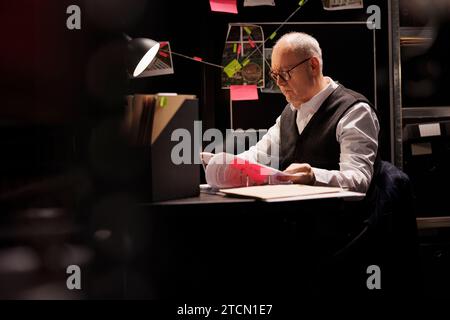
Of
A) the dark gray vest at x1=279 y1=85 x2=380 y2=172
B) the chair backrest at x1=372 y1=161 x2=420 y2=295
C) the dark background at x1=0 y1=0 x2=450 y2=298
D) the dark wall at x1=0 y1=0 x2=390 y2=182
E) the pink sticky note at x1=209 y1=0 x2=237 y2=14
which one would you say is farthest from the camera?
the pink sticky note at x1=209 y1=0 x2=237 y2=14

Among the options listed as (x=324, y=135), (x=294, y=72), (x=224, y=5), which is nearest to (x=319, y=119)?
(x=324, y=135)

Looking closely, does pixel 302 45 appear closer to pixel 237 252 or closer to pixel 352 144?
pixel 352 144

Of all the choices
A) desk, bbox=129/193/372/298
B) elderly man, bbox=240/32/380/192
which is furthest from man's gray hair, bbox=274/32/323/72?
desk, bbox=129/193/372/298

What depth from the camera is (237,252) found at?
1513 millimetres

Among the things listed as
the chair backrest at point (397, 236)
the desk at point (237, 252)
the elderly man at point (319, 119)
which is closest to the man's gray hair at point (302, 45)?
the elderly man at point (319, 119)

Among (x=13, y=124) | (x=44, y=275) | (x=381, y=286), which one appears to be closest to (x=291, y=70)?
(x=381, y=286)

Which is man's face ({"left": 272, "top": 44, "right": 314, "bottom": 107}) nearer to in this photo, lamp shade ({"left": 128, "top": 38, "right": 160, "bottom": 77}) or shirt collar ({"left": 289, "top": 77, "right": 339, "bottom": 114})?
shirt collar ({"left": 289, "top": 77, "right": 339, "bottom": 114})

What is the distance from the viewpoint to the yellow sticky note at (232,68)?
3109 mm

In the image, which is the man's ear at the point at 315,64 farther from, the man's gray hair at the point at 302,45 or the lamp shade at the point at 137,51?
the lamp shade at the point at 137,51

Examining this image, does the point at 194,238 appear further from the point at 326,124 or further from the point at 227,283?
the point at 326,124

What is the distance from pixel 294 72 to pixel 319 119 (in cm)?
24

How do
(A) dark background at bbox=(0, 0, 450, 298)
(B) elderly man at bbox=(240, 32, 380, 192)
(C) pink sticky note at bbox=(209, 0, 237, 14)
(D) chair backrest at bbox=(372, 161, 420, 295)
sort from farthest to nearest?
(C) pink sticky note at bbox=(209, 0, 237, 14) → (B) elderly man at bbox=(240, 32, 380, 192) → (D) chair backrest at bbox=(372, 161, 420, 295) → (A) dark background at bbox=(0, 0, 450, 298)

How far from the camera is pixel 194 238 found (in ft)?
4.90

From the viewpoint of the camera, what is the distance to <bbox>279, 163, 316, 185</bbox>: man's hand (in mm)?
1725
